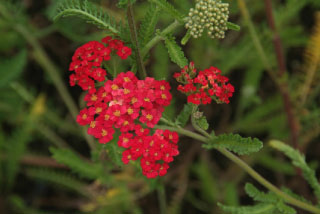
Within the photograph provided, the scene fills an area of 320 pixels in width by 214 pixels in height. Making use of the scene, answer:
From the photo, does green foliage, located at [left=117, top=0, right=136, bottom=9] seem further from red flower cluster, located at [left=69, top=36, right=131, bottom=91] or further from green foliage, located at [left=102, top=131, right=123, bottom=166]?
green foliage, located at [left=102, top=131, right=123, bottom=166]

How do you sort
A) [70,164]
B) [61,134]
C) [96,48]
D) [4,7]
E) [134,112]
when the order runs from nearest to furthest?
[134,112] → [96,48] → [70,164] → [4,7] → [61,134]

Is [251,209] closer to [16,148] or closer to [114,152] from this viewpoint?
[114,152]

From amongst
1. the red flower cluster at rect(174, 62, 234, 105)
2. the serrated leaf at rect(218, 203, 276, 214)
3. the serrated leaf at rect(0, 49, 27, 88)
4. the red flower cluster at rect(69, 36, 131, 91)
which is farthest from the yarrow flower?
the serrated leaf at rect(0, 49, 27, 88)

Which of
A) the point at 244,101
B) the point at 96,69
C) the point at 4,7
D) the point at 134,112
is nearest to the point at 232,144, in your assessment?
the point at 134,112

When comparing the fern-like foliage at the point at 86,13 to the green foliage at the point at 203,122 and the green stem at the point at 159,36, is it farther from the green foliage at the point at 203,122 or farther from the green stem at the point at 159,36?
the green foliage at the point at 203,122

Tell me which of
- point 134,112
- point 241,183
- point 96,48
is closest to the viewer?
point 134,112

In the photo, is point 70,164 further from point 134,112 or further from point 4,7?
point 4,7

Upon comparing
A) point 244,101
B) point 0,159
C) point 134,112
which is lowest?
point 0,159
